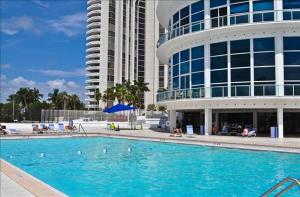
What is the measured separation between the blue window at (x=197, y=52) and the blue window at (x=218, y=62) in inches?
42.2

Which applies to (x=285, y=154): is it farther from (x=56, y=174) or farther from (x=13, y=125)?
(x=13, y=125)

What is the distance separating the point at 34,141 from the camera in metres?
24.8

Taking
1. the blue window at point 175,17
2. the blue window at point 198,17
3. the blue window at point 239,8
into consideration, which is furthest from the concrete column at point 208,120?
the blue window at point 175,17

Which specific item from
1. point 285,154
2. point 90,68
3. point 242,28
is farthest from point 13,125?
point 90,68

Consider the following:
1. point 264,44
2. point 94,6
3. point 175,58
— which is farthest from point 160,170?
point 94,6

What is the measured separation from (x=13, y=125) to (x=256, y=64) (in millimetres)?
24330

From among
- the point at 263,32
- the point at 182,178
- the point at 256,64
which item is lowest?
the point at 182,178

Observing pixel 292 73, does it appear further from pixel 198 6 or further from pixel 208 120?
pixel 198 6

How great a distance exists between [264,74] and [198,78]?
200 inches

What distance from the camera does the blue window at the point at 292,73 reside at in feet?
76.3

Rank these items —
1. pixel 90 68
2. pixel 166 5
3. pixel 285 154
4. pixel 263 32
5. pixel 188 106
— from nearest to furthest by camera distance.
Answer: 1. pixel 285 154
2. pixel 263 32
3. pixel 188 106
4. pixel 166 5
5. pixel 90 68

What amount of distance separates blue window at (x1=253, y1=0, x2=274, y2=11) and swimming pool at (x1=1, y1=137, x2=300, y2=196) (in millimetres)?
11120

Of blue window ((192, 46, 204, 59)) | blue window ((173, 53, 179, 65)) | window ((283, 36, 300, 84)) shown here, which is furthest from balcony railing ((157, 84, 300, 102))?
blue window ((173, 53, 179, 65))

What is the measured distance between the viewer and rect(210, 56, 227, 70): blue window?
82.5 ft
